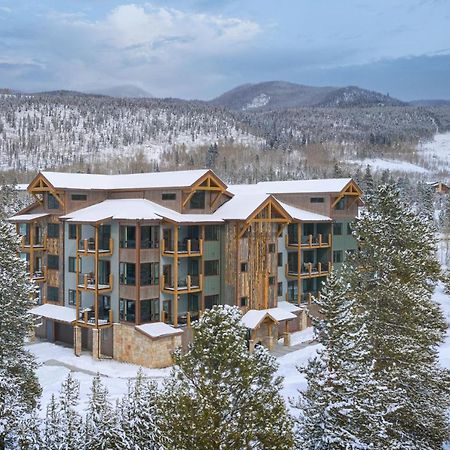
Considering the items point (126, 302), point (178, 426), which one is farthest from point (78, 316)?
point (178, 426)

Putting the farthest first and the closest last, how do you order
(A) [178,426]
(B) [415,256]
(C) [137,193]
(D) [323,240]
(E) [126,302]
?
(D) [323,240] < (C) [137,193] < (E) [126,302] < (B) [415,256] < (A) [178,426]

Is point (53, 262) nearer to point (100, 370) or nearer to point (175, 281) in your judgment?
point (100, 370)

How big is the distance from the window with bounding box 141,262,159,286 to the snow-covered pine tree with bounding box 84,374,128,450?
Answer: 1739 cm

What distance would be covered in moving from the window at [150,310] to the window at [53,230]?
32.4 feet

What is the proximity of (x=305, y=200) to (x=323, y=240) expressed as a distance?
12.4 feet

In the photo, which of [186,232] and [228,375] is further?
[186,232]

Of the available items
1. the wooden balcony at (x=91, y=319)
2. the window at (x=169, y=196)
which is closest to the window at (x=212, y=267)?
the window at (x=169, y=196)

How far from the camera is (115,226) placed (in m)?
35.2

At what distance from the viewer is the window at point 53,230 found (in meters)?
39.4

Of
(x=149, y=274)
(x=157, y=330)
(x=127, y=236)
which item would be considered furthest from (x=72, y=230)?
(x=157, y=330)

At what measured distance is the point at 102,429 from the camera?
1633 cm

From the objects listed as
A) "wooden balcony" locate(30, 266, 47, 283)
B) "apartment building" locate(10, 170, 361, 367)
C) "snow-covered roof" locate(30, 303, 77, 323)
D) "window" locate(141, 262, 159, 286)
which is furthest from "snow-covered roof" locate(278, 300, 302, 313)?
"wooden balcony" locate(30, 266, 47, 283)

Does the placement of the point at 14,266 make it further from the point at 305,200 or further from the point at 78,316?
the point at 305,200

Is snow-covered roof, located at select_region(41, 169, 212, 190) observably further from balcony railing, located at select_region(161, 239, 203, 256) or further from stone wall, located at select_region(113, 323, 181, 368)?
stone wall, located at select_region(113, 323, 181, 368)
